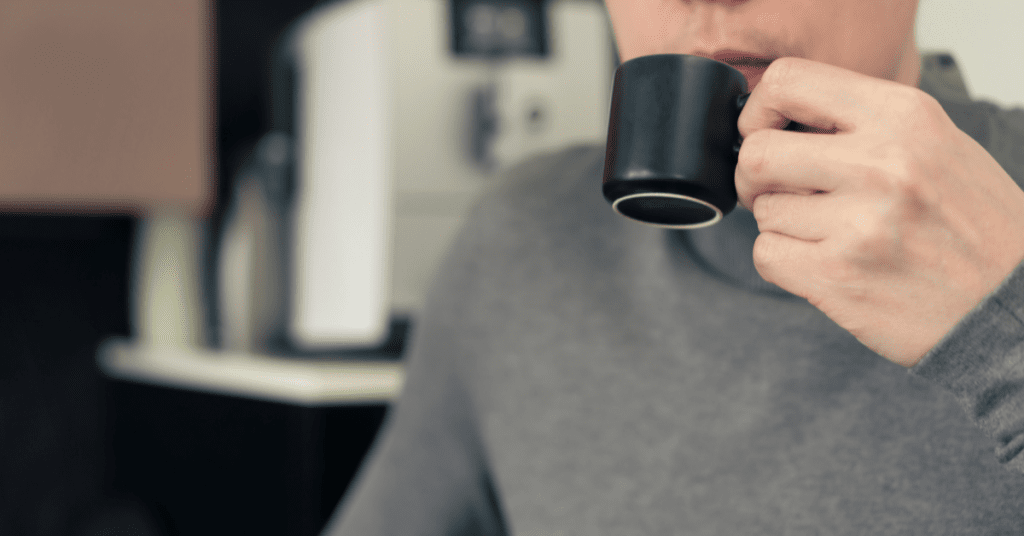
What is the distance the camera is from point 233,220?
4.69 feet

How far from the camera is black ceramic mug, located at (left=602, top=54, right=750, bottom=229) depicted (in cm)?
36

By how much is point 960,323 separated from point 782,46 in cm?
19

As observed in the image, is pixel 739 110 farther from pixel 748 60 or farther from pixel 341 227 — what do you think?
pixel 341 227

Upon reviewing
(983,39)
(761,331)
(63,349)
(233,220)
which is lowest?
(63,349)

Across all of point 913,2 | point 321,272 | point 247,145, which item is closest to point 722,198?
point 913,2

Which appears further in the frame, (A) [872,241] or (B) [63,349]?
(B) [63,349]

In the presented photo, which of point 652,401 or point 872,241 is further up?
point 872,241

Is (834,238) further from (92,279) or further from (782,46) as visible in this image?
(92,279)

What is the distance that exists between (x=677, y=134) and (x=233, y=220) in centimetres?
124

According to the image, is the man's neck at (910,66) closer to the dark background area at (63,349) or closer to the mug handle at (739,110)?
the mug handle at (739,110)

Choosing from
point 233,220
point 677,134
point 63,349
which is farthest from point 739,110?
point 63,349

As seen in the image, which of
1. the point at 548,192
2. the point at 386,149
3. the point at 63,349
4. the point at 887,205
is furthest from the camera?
the point at 63,349

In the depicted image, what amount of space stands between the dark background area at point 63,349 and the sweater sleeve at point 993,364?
63.4 inches

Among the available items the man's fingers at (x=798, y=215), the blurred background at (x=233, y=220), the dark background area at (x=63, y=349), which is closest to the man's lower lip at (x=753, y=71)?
the man's fingers at (x=798, y=215)
